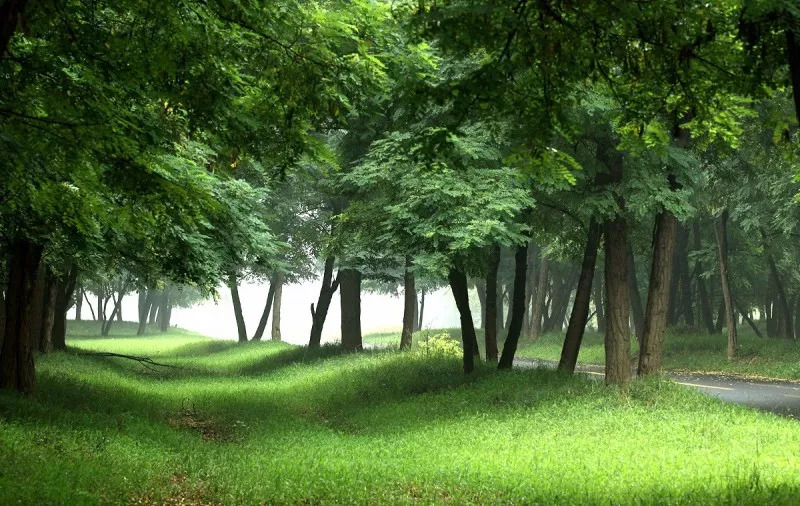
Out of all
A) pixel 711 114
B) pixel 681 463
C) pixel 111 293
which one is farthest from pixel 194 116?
pixel 111 293

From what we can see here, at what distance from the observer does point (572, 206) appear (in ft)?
55.5

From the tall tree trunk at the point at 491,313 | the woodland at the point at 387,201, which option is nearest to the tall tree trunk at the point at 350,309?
the woodland at the point at 387,201

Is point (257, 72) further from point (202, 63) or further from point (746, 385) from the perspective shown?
point (746, 385)

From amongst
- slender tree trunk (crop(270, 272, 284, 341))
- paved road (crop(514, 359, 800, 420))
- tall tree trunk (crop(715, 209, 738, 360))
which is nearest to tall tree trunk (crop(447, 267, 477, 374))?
paved road (crop(514, 359, 800, 420))

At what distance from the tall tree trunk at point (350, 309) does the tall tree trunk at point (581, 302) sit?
12.0m

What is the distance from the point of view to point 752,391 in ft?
72.1

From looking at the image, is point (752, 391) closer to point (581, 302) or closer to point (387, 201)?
point (581, 302)

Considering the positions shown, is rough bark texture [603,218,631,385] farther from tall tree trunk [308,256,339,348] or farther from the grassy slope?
tall tree trunk [308,256,339,348]

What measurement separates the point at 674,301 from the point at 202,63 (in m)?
35.7

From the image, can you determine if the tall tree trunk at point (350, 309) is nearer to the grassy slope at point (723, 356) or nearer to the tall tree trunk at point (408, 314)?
the tall tree trunk at point (408, 314)

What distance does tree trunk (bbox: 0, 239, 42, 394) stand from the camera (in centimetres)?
1392

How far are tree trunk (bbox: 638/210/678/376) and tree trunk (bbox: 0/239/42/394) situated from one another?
12749mm

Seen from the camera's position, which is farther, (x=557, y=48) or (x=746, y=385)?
(x=746, y=385)

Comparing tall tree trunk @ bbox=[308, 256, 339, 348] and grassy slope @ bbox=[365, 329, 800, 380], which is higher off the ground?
tall tree trunk @ bbox=[308, 256, 339, 348]
